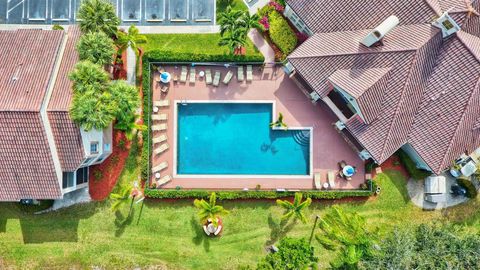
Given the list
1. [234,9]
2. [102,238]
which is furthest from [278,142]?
[102,238]

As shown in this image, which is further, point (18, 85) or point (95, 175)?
point (95, 175)

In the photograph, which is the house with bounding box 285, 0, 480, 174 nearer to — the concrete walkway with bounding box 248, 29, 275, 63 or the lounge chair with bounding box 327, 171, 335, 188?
the concrete walkway with bounding box 248, 29, 275, 63

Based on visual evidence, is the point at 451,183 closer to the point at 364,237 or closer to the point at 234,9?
the point at 364,237

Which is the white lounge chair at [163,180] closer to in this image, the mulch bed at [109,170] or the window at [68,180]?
the mulch bed at [109,170]

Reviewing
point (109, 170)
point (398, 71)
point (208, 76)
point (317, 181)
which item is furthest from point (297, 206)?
point (109, 170)

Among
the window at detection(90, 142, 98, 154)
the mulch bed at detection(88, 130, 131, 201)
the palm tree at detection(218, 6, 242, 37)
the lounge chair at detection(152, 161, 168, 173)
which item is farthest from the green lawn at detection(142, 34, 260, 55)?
the lounge chair at detection(152, 161, 168, 173)
